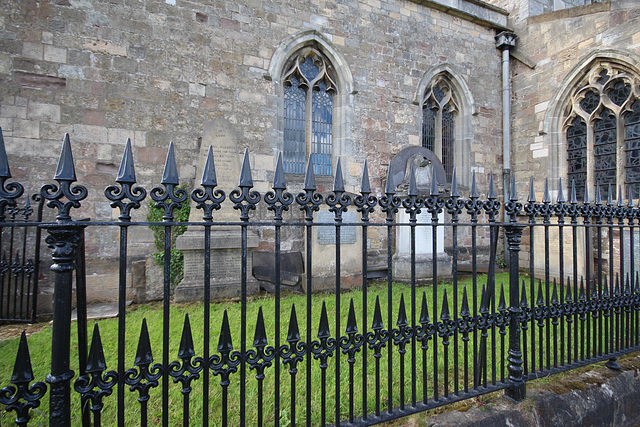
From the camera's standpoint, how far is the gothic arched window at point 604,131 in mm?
7012

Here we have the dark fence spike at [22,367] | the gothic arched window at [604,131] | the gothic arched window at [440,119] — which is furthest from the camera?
the gothic arched window at [440,119]

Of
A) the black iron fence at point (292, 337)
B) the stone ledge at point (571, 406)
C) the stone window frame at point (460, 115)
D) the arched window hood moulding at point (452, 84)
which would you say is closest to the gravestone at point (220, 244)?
the black iron fence at point (292, 337)

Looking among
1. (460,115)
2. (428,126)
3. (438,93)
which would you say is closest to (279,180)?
(428,126)

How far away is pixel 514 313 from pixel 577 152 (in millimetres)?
7937

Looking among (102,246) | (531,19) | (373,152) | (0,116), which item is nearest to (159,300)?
(102,246)

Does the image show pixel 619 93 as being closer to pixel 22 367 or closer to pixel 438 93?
pixel 438 93

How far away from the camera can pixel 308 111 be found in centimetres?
757

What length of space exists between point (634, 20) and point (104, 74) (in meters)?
10.5

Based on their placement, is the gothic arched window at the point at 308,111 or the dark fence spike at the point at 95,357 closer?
the dark fence spike at the point at 95,357

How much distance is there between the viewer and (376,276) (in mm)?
7402

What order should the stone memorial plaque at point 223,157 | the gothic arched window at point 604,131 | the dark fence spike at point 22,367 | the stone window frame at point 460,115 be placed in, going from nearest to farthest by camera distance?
the dark fence spike at point 22,367 < the stone memorial plaque at point 223,157 < the gothic arched window at point 604,131 < the stone window frame at point 460,115

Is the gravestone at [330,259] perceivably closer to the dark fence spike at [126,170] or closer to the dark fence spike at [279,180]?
the dark fence spike at [279,180]

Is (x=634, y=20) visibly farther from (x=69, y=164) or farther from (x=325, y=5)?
(x=69, y=164)

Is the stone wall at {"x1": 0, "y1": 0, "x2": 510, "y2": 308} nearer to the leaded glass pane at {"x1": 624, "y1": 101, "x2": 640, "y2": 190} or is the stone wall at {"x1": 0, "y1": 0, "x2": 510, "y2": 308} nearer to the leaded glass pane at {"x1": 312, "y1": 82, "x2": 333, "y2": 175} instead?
the leaded glass pane at {"x1": 312, "y1": 82, "x2": 333, "y2": 175}
